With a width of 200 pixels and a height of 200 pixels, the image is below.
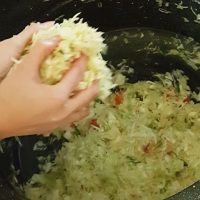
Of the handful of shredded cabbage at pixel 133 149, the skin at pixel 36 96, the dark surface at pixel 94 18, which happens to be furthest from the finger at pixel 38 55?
the handful of shredded cabbage at pixel 133 149

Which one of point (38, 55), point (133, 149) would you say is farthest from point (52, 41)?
point (133, 149)

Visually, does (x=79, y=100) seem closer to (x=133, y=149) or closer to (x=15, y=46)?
(x=15, y=46)

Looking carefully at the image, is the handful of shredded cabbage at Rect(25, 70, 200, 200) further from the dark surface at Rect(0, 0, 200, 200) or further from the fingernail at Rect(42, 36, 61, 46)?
the fingernail at Rect(42, 36, 61, 46)

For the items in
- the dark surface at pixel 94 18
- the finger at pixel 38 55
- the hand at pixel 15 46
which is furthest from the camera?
the dark surface at pixel 94 18

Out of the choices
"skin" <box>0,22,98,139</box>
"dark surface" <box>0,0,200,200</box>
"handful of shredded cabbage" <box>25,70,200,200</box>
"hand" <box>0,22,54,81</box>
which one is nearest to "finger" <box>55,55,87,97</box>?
"skin" <box>0,22,98,139</box>

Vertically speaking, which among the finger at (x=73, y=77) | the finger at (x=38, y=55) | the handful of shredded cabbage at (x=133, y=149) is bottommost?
the handful of shredded cabbage at (x=133, y=149)

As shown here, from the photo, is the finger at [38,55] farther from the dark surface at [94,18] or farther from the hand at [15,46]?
the dark surface at [94,18]
